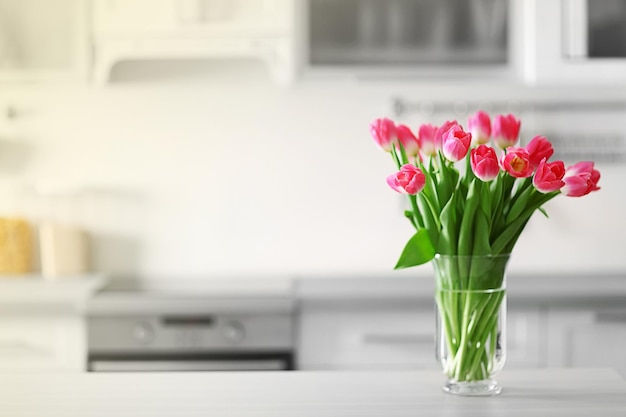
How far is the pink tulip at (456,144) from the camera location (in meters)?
1.15

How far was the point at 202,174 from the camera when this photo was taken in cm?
303

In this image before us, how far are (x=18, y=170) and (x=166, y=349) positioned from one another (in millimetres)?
991

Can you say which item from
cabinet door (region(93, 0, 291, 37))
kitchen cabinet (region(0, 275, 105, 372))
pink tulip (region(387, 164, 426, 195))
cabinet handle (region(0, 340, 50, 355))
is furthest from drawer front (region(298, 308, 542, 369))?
pink tulip (region(387, 164, 426, 195))

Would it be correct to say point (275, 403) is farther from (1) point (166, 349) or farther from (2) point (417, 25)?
(2) point (417, 25)

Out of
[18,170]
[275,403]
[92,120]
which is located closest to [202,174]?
[92,120]

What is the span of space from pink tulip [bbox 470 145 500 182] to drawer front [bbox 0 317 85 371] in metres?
1.66

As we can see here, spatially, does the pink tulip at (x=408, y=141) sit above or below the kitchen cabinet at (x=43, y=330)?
above

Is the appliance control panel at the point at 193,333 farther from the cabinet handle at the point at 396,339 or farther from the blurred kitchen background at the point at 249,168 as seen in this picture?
the blurred kitchen background at the point at 249,168

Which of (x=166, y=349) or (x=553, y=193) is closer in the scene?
(x=553, y=193)

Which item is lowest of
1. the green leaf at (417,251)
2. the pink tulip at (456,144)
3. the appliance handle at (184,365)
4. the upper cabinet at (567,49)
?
the appliance handle at (184,365)

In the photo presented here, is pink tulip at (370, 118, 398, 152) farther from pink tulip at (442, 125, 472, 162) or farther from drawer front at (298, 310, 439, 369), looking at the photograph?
drawer front at (298, 310, 439, 369)

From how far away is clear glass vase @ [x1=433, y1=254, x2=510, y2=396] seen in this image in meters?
1.23

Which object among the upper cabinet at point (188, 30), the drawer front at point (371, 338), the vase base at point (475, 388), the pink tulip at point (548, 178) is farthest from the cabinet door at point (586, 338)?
the pink tulip at point (548, 178)

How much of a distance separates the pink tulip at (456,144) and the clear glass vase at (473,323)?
0.53 ft
